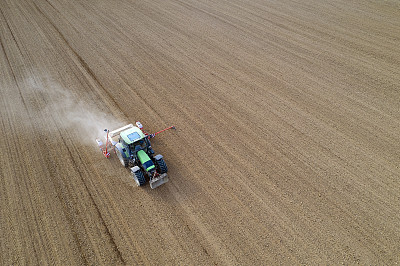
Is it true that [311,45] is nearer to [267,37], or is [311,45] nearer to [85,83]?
[267,37]

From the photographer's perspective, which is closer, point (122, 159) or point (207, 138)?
point (122, 159)

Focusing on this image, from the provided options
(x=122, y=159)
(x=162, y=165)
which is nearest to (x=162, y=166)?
(x=162, y=165)

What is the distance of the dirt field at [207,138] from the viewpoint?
7895mm

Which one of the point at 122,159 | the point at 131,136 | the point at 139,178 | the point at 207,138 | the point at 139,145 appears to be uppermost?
the point at 131,136

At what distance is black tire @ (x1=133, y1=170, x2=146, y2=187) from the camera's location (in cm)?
883

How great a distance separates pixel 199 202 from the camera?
8844mm

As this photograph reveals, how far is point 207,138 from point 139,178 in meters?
3.41

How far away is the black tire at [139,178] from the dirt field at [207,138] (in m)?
0.26

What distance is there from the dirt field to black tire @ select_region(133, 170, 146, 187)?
26cm

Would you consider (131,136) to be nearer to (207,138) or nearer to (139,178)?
(139,178)

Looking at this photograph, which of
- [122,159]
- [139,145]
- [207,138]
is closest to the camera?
[139,145]

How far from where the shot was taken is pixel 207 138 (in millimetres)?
11133

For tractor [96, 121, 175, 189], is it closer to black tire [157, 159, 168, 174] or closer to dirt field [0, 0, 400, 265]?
black tire [157, 159, 168, 174]

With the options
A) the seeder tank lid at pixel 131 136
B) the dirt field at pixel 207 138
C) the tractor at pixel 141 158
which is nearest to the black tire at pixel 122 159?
the tractor at pixel 141 158
